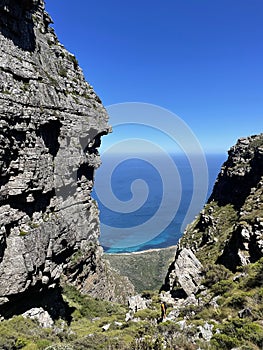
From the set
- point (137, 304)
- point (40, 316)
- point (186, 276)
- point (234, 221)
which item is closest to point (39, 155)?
point (40, 316)

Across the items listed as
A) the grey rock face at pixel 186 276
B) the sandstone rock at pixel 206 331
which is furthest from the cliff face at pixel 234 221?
the sandstone rock at pixel 206 331

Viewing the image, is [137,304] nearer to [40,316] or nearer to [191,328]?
[40,316]

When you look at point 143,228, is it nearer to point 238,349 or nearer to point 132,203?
point 132,203

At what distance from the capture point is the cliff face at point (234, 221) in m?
20.9

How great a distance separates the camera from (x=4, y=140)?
622 inches

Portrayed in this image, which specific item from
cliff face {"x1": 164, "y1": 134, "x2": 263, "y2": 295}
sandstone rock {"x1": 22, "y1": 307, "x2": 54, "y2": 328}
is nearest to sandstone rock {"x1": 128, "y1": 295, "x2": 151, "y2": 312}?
cliff face {"x1": 164, "y1": 134, "x2": 263, "y2": 295}

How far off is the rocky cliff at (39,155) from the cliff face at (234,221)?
10994 millimetres

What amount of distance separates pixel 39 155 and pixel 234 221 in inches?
1056

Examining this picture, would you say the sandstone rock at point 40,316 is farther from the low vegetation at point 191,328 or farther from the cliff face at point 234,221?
the cliff face at point 234,221

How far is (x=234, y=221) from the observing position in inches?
1382

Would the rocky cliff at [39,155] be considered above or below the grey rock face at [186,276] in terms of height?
above

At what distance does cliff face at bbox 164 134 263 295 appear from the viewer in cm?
2087

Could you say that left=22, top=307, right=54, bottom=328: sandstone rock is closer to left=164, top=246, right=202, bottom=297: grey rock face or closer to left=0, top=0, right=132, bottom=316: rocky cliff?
left=0, top=0, right=132, bottom=316: rocky cliff

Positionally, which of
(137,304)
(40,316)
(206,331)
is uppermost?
(206,331)
